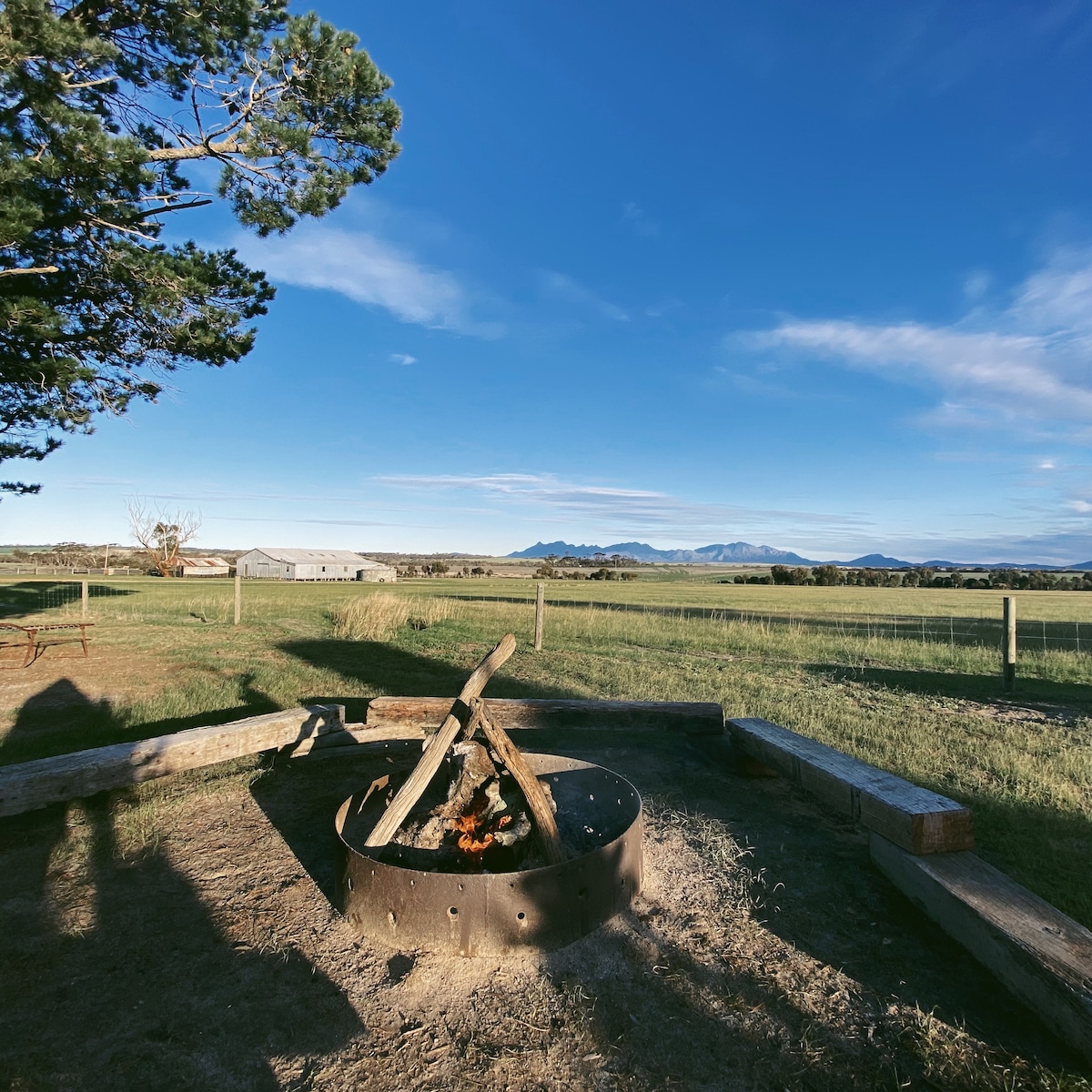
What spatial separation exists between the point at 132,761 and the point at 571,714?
134 inches

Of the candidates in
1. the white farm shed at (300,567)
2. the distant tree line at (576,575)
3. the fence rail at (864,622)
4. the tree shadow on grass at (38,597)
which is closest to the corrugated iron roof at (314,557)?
the white farm shed at (300,567)

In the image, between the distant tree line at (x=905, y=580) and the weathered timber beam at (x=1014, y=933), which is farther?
the distant tree line at (x=905, y=580)

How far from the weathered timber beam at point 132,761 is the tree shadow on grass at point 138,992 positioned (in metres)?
0.41

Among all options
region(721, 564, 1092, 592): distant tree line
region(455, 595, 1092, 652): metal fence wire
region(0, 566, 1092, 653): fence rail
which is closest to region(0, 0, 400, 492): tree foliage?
region(0, 566, 1092, 653): fence rail

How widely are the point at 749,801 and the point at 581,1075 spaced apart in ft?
9.25

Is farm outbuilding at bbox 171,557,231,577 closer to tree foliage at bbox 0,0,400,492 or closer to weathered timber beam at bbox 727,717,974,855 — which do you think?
tree foliage at bbox 0,0,400,492

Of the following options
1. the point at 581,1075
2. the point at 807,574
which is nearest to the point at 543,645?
the point at 581,1075

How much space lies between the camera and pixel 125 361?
29.8ft

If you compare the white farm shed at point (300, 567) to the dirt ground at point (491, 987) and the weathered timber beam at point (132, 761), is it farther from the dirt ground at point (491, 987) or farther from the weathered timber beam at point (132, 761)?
the dirt ground at point (491, 987)

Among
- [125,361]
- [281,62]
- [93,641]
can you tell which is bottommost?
Answer: [93,641]

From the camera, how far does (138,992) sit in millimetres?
A: 2578

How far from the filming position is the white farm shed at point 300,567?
246 feet

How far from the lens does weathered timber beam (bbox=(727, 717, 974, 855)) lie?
10.00 feet

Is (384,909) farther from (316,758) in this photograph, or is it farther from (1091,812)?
(1091,812)
